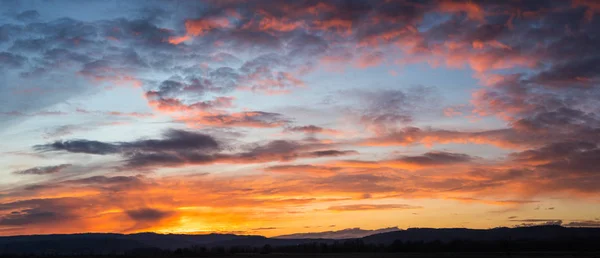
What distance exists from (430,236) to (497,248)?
8604cm

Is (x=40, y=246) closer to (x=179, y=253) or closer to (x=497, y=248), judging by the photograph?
(x=179, y=253)

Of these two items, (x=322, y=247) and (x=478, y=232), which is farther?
(x=478, y=232)

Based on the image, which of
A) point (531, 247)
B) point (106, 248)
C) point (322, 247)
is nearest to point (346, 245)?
point (322, 247)

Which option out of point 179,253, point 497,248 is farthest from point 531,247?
point 179,253

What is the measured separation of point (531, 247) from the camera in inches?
3059

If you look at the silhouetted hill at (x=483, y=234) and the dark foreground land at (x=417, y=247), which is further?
the silhouetted hill at (x=483, y=234)

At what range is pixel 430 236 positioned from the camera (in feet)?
517

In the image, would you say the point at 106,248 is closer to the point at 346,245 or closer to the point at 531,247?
the point at 346,245

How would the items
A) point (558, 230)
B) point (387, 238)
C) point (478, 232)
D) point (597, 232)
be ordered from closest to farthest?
point (597, 232)
point (558, 230)
point (478, 232)
point (387, 238)

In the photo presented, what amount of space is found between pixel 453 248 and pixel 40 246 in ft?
540

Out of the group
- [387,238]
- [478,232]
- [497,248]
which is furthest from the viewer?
[387,238]

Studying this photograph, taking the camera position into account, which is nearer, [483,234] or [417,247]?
[417,247]

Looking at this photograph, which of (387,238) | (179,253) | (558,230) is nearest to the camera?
(179,253)

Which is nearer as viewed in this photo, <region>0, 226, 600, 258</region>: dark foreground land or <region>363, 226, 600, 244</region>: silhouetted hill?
<region>0, 226, 600, 258</region>: dark foreground land
